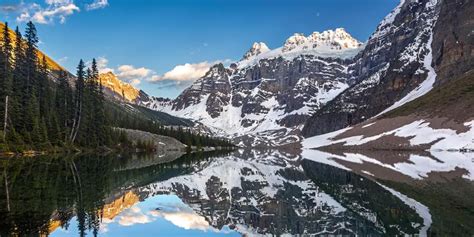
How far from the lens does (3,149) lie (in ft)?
220

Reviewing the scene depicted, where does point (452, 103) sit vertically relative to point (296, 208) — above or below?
above

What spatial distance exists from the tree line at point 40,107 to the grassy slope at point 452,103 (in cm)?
10590

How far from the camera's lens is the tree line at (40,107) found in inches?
3000

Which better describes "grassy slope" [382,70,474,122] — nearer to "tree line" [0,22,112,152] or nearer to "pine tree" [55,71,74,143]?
"tree line" [0,22,112,152]

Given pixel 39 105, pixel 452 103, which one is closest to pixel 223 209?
pixel 39 105

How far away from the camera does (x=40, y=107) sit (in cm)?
9206

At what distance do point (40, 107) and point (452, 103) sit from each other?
448 feet

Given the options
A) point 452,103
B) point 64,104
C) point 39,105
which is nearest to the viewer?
point 39,105

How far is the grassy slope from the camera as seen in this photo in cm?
14679

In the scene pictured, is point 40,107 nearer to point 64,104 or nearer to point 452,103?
point 64,104

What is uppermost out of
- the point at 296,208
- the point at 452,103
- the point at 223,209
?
the point at 452,103

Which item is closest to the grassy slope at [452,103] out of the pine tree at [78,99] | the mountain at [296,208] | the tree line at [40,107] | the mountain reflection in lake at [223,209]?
the tree line at [40,107]

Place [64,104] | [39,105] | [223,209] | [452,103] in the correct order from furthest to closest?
[452,103] < [64,104] < [39,105] < [223,209]

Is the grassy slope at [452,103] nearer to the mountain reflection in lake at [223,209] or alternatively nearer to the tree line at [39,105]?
the tree line at [39,105]
